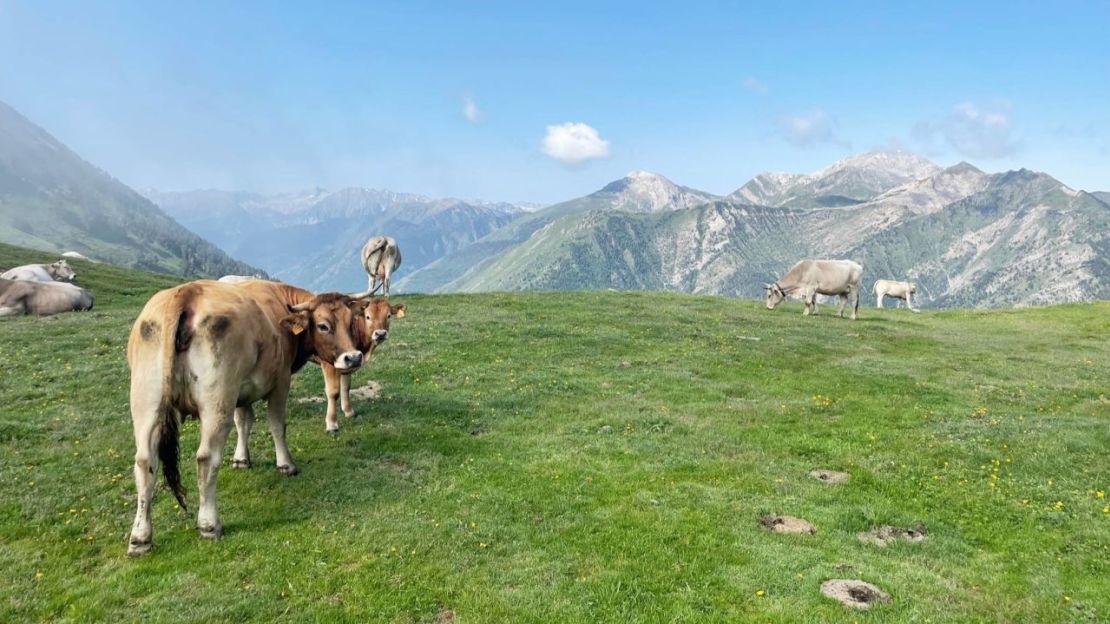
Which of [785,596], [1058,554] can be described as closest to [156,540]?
[785,596]

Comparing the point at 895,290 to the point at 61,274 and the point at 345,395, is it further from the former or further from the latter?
the point at 61,274

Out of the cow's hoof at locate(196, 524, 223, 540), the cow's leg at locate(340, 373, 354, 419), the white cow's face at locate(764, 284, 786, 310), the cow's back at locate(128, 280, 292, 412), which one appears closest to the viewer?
the cow's back at locate(128, 280, 292, 412)

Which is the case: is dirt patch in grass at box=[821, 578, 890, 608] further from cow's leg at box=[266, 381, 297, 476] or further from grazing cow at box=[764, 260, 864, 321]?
grazing cow at box=[764, 260, 864, 321]

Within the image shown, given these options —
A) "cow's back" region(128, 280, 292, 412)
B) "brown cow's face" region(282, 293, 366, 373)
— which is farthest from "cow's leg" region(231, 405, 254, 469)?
"cow's back" region(128, 280, 292, 412)

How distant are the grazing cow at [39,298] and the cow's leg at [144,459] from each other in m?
31.5

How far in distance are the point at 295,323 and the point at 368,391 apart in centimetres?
858

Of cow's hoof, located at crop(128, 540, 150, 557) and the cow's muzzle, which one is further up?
the cow's muzzle

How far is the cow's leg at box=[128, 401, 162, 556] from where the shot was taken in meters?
10.1

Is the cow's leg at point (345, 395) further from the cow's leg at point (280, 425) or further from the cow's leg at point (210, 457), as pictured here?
the cow's leg at point (210, 457)

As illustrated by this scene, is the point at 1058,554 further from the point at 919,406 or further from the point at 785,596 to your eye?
the point at 919,406

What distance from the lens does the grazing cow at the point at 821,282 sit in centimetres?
4734

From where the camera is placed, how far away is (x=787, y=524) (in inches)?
488

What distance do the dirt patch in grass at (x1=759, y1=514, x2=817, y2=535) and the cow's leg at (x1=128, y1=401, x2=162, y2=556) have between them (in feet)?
36.3

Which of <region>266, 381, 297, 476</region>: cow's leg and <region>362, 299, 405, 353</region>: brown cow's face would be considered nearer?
<region>266, 381, 297, 476</region>: cow's leg
